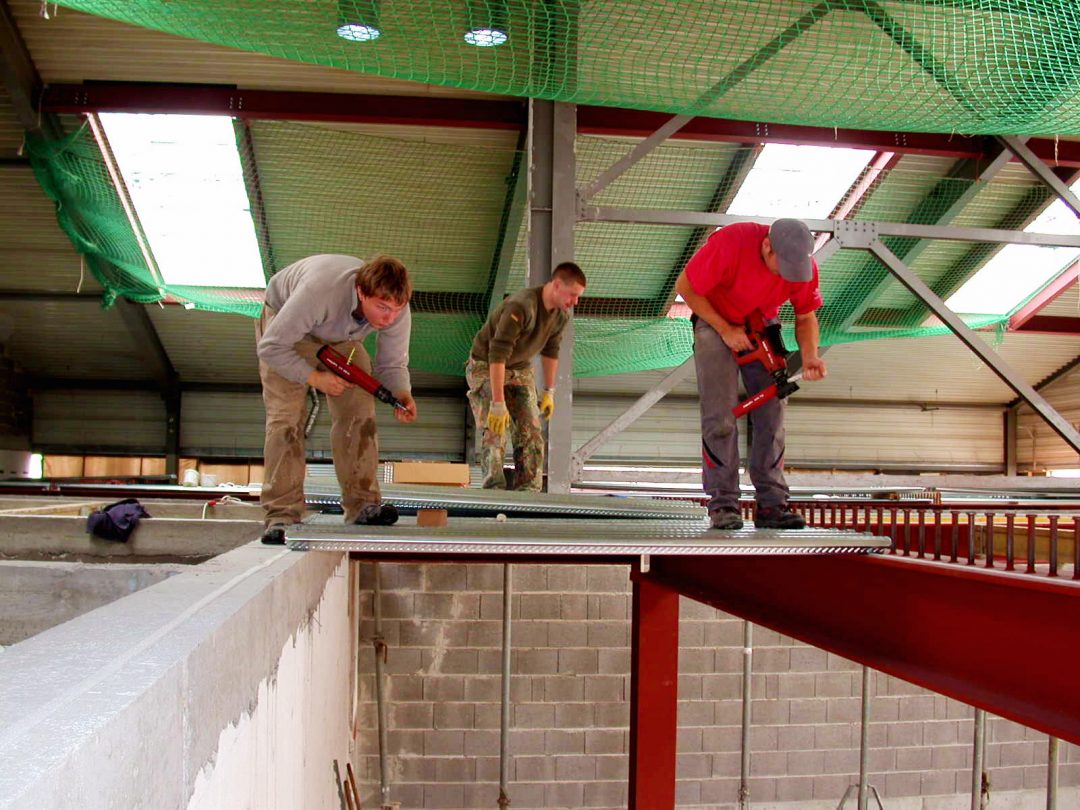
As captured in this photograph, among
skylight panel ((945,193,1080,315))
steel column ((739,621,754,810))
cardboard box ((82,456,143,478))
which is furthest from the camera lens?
cardboard box ((82,456,143,478))

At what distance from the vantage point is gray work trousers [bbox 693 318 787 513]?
12.5 feet

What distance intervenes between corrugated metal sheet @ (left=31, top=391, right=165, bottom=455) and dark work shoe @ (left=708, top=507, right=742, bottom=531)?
1262 cm

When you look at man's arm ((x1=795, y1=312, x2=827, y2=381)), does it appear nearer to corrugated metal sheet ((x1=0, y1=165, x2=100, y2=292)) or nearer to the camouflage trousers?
the camouflage trousers

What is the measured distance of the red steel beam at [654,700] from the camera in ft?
15.6

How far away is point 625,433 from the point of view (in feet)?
49.1

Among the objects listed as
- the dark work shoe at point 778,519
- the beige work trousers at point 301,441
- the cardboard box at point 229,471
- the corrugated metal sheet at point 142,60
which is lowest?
the cardboard box at point 229,471

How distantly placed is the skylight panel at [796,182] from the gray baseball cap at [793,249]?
6258mm

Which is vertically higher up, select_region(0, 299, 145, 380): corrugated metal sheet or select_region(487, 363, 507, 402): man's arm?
select_region(0, 299, 145, 380): corrugated metal sheet

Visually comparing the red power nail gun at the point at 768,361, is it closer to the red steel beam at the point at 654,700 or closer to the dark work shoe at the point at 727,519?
the dark work shoe at the point at 727,519

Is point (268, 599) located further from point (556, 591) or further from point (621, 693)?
point (621, 693)

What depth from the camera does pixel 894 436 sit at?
1552cm

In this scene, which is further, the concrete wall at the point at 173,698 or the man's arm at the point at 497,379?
the man's arm at the point at 497,379

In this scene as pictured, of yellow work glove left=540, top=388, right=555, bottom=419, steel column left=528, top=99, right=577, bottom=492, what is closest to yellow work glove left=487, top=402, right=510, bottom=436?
yellow work glove left=540, top=388, right=555, bottom=419

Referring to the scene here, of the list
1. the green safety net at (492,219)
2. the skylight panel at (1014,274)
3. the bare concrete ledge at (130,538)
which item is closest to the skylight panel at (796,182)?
the green safety net at (492,219)
